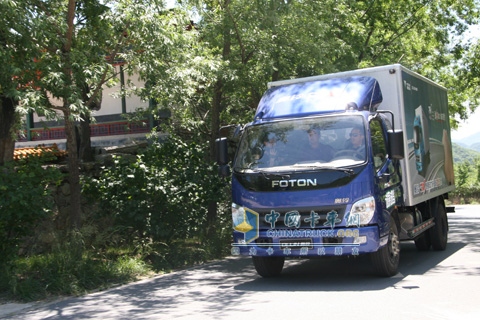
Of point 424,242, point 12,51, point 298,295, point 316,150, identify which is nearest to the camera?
point 298,295

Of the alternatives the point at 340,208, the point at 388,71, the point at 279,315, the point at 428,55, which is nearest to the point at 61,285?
the point at 279,315

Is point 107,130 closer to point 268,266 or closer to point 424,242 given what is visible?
point 424,242

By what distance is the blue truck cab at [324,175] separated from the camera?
26.3ft

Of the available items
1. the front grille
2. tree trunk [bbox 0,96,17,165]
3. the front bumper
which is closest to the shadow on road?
the front bumper

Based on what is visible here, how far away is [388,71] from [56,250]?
624 centimetres

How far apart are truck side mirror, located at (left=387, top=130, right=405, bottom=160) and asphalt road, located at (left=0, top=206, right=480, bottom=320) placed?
6.09ft

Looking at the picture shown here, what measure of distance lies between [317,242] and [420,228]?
3064 millimetres

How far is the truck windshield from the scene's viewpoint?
27.2 ft

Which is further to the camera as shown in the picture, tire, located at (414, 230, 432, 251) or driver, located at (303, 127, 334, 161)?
tire, located at (414, 230, 432, 251)

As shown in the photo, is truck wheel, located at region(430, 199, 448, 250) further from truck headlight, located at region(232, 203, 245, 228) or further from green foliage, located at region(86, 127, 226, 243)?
truck headlight, located at region(232, 203, 245, 228)

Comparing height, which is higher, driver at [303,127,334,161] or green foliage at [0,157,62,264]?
driver at [303,127,334,161]

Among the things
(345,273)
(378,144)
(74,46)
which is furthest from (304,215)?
(74,46)

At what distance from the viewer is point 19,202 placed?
868 centimetres

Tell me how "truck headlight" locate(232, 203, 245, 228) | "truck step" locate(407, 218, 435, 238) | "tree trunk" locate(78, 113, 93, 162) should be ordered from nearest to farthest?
"truck headlight" locate(232, 203, 245, 228)
"truck step" locate(407, 218, 435, 238)
"tree trunk" locate(78, 113, 93, 162)
